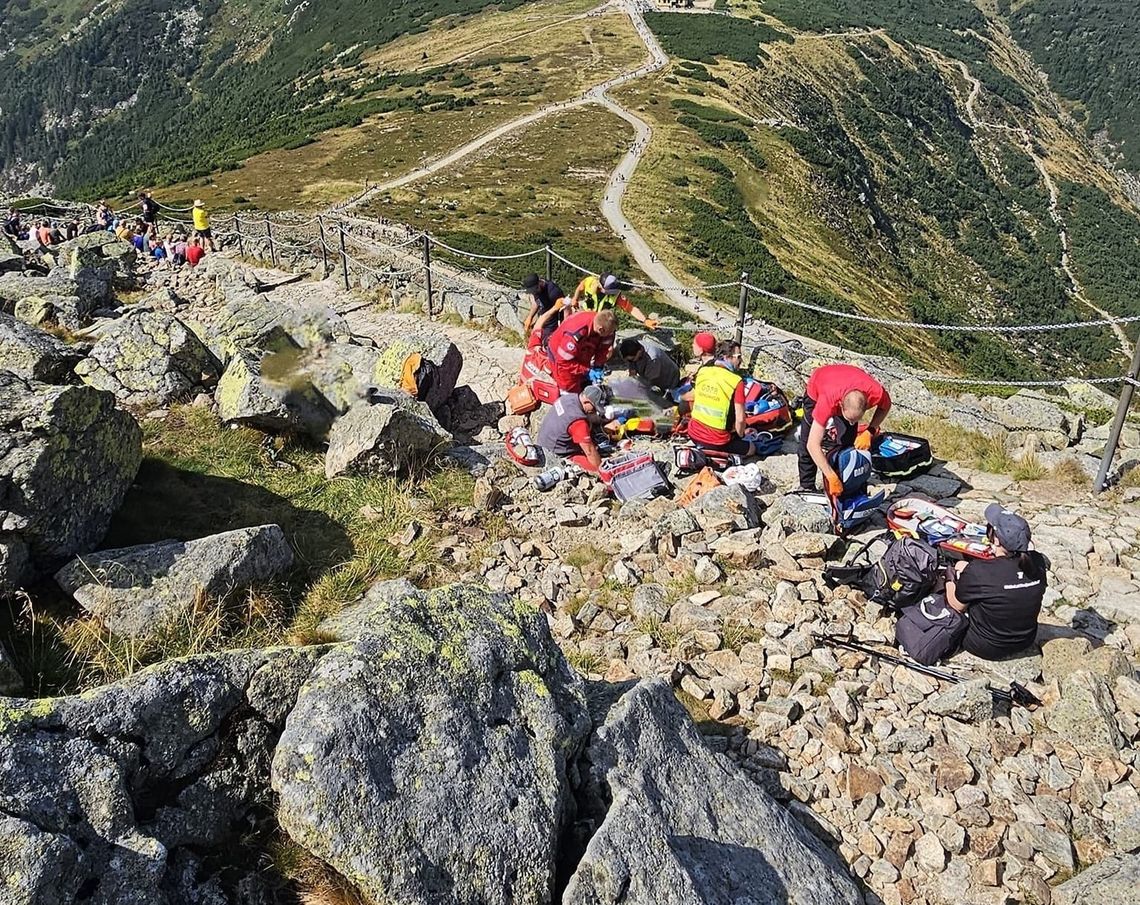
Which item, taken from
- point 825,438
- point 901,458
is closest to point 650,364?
point 901,458

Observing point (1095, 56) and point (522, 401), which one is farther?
point (1095, 56)

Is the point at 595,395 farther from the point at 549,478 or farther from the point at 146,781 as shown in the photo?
the point at 146,781

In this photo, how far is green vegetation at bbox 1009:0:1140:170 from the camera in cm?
15512

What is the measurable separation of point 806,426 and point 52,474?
664 centimetres

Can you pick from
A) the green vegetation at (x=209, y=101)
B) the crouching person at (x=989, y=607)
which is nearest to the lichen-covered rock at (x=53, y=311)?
the crouching person at (x=989, y=607)

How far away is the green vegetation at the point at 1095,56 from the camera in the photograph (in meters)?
155

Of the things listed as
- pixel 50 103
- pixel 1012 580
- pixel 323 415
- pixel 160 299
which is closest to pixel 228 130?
pixel 160 299

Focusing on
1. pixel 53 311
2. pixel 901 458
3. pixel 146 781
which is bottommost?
pixel 901 458

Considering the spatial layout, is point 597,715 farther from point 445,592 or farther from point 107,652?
point 107,652

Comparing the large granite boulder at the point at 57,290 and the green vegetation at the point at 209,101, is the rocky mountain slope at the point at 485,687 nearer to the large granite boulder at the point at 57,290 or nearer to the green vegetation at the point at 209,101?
the large granite boulder at the point at 57,290

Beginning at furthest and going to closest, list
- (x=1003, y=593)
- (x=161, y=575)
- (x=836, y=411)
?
(x=836, y=411) < (x=1003, y=593) < (x=161, y=575)

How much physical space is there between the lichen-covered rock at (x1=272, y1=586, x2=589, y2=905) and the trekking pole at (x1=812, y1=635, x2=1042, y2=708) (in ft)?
9.18

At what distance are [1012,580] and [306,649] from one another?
4839 mm

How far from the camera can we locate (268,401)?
8.51m
